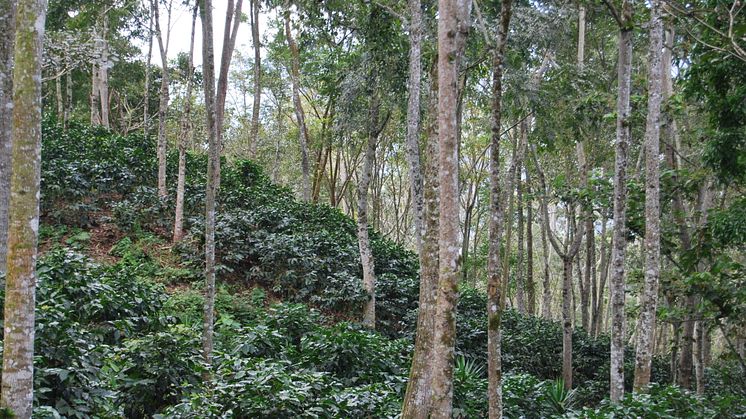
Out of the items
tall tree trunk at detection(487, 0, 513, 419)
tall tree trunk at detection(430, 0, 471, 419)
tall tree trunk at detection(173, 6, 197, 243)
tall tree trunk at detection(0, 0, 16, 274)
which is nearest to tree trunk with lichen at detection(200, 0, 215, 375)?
tall tree trunk at detection(0, 0, 16, 274)

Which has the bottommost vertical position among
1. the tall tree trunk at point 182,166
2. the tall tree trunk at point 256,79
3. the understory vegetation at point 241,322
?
the understory vegetation at point 241,322

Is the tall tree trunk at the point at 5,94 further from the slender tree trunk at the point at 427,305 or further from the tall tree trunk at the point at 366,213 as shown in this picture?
the tall tree trunk at the point at 366,213

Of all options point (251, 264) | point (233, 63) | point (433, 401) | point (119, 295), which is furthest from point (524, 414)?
point (233, 63)

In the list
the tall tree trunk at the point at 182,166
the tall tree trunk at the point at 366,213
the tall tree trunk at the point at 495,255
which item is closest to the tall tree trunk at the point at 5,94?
the tall tree trunk at the point at 182,166

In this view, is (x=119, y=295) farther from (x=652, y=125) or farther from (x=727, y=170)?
(x=727, y=170)

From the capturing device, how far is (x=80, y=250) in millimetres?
10633

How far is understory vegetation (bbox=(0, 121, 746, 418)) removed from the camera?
498 cm

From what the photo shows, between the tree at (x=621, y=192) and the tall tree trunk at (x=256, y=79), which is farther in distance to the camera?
the tall tree trunk at (x=256, y=79)

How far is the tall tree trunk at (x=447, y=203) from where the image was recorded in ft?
14.8

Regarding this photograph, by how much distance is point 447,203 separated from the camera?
462 centimetres

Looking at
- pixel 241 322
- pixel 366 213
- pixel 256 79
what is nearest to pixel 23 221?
pixel 241 322

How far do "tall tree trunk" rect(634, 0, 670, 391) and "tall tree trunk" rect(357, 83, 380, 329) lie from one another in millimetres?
4863

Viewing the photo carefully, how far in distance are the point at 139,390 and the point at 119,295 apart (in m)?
2.42

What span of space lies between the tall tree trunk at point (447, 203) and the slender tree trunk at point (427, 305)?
1.84ft
